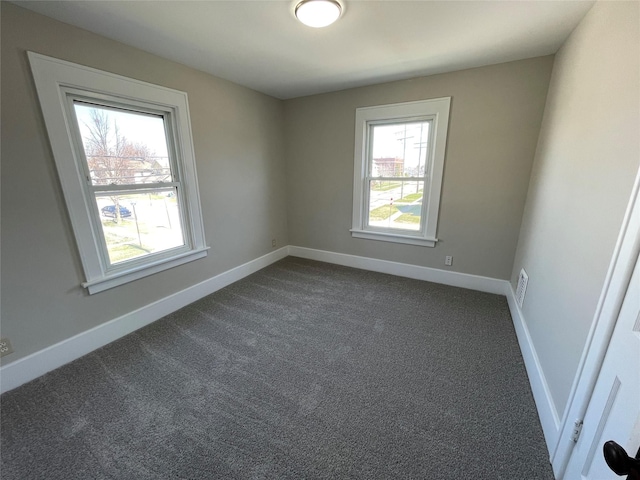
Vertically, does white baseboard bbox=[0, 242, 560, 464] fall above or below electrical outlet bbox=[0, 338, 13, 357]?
below

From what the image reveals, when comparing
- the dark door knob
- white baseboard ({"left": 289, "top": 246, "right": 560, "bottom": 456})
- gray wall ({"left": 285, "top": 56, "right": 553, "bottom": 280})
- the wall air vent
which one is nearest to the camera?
the dark door knob

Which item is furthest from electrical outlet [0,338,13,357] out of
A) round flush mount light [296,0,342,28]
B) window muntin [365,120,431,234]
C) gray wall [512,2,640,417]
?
window muntin [365,120,431,234]

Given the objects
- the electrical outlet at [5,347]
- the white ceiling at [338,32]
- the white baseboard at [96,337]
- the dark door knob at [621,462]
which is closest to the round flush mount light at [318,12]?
the white ceiling at [338,32]

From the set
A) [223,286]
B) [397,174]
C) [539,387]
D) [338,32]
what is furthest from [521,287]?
[223,286]

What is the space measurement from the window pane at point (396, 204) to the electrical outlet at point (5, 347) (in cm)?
340

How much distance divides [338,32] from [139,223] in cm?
227

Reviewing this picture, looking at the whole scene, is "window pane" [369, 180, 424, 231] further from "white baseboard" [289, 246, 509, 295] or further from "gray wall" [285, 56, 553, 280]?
"white baseboard" [289, 246, 509, 295]

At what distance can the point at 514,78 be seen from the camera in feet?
7.78

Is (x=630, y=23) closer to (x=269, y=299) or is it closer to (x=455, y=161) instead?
(x=455, y=161)

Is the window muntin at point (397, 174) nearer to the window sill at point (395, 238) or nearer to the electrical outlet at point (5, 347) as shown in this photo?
the window sill at point (395, 238)

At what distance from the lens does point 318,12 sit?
4.99 feet

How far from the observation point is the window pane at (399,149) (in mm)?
2955

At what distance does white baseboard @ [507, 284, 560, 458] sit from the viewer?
1272 mm

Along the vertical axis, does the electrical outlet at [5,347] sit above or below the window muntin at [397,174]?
below
